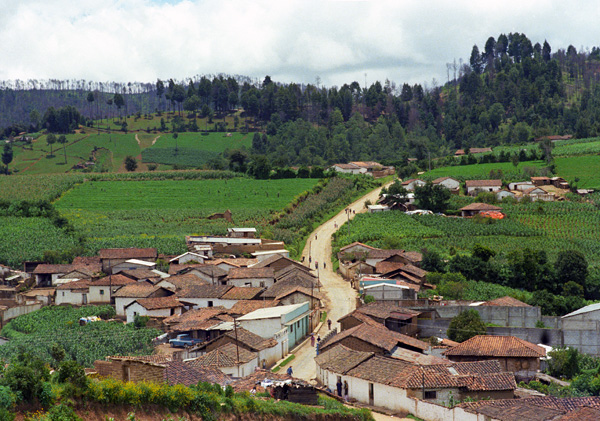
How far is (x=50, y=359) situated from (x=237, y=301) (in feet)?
42.9

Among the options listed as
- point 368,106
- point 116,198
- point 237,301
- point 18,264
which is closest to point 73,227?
point 18,264

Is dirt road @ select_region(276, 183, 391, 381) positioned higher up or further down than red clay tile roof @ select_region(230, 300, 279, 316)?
further down

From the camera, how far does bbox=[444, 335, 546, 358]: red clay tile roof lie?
30453 mm

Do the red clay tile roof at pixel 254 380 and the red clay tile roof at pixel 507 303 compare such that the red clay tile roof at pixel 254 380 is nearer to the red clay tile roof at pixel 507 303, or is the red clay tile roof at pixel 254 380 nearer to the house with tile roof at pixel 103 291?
the red clay tile roof at pixel 507 303

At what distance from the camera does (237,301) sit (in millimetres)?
42531

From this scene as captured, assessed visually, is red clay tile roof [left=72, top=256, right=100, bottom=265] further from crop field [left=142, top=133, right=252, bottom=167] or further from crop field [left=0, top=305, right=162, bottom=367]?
crop field [left=142, top=133, right=252, bottom=167]

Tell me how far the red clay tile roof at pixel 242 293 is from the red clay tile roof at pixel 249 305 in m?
1.73

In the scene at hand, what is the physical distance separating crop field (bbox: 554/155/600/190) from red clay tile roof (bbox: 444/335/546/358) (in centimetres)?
5658

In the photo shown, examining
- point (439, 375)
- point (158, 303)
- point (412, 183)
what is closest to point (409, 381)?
point (439, 375)

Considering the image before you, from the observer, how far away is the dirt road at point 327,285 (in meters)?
32.8

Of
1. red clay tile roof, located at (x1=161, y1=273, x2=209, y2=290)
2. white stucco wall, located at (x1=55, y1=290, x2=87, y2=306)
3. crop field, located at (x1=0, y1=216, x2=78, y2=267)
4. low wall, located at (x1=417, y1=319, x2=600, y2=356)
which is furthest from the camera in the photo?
crop field, located at (x1=0, y1=216, x2=78, y2=267)

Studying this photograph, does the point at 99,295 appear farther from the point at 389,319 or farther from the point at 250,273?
the point at 389,319

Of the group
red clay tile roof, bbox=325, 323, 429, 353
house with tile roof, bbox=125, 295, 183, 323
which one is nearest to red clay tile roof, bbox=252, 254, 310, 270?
house with tile roof, bbox=125, 295, 183, 323

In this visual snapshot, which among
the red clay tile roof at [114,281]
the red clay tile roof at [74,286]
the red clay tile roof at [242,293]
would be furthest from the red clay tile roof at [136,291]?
the red clay tile roof at [242,293]
